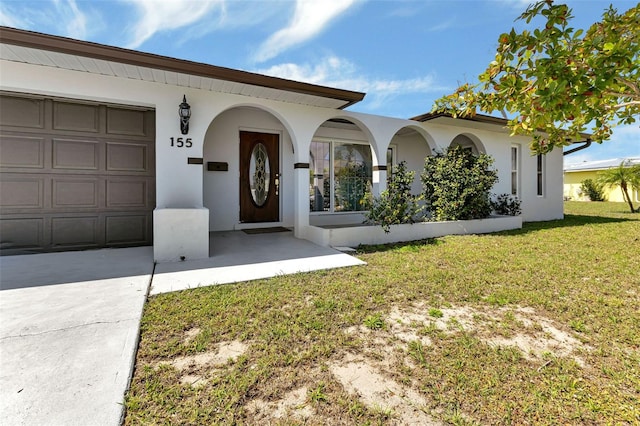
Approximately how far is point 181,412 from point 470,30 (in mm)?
7366

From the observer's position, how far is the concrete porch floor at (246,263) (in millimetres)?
3598

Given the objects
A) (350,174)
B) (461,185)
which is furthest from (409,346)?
(350,174)

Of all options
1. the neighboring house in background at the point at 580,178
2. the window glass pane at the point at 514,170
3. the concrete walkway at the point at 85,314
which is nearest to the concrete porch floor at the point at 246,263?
the concrete walkway at the point at 85,314

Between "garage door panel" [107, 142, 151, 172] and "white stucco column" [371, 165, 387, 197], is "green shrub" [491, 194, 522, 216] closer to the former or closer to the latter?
"white stucco column" [371, 165, 387, 197]

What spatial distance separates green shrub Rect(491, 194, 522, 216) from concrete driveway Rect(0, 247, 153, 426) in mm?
8758

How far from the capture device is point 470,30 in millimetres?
5844

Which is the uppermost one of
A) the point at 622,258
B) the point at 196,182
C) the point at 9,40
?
the point at 9,40

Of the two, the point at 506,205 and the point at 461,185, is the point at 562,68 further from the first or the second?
the point at 506,205

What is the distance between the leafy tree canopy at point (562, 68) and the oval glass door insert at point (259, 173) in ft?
18.8

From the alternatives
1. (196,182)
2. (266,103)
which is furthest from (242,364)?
(266,103)

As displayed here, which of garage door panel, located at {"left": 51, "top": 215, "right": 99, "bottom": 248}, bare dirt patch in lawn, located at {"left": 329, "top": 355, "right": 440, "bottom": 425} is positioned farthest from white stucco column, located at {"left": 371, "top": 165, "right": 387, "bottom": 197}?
garage door panel, located at {"left": 51, "top": 215, "right": 99, "bottom": 248}

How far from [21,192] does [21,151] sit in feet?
2.09

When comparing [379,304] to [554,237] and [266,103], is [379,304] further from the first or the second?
[554,237]

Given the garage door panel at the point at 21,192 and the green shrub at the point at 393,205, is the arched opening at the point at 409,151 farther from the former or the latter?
the garage door panel at the point at 21,192
